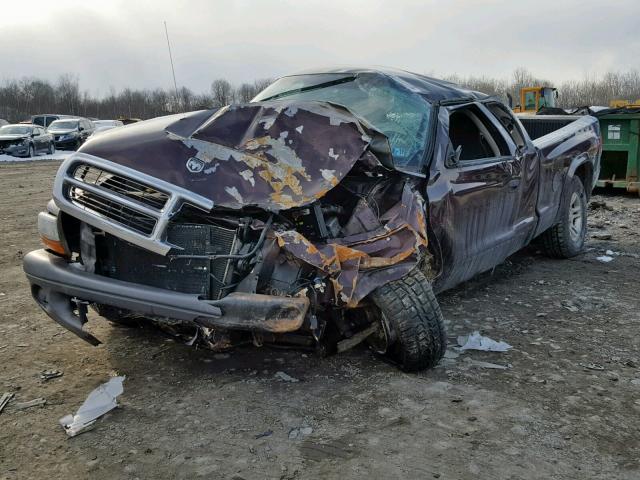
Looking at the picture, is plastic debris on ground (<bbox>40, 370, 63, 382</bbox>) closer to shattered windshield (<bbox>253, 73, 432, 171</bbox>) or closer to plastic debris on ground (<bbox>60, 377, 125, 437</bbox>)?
plastic debris on ground (<bbox>60, 377, 125, 437</bbox>)

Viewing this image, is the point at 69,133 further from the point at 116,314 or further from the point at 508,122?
the point at 116,314

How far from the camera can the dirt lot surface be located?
260 cm

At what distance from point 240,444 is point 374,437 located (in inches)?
24.3

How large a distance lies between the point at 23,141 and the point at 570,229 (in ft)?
72.4

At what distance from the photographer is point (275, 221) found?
320cm

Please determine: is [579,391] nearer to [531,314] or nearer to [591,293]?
[531,314]

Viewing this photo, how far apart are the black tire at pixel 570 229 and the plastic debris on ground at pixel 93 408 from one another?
4.52m

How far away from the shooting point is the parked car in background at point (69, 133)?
86.9 feet

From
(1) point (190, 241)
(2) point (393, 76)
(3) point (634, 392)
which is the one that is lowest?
(3) point (634, 392)

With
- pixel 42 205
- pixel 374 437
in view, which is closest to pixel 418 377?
pixel 374 437

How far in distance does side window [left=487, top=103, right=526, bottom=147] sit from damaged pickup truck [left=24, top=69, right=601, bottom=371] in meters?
1.34

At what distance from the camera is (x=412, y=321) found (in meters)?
3.24

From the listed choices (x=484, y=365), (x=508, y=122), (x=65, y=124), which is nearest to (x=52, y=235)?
(x=484, y=365)

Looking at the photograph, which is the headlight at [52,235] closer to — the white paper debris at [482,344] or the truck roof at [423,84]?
the truck roof at [423,84]
